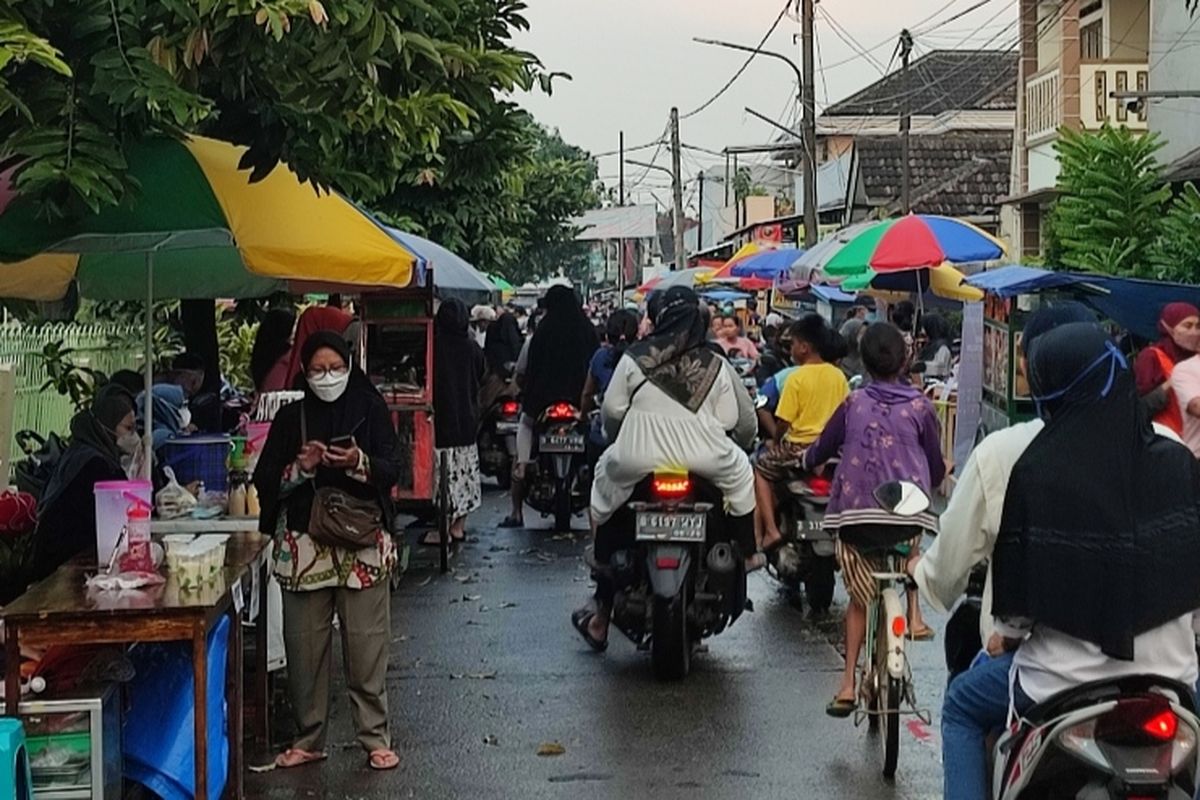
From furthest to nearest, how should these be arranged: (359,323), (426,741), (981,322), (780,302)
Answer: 1. (780,302)
2. (981,322)
3. (359,323)
4. (426,741)

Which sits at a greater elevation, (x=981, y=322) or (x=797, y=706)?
(x=981, y=322)

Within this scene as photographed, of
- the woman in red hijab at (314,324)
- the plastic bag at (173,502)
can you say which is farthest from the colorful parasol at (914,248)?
the plastic bag at (173,502)

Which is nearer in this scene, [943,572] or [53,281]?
[943,572]

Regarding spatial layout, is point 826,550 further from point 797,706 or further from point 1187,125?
point 1187,125

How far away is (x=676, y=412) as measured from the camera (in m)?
8.38

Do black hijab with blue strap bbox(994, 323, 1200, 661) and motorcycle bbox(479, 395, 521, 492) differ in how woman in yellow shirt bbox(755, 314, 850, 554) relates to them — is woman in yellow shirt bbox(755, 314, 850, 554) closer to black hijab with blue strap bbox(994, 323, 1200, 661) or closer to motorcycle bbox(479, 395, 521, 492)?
black hijab with blue strap bbox(994, 323, 1200, 661)

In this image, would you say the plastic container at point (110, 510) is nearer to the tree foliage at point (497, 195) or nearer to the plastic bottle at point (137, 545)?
the plastic bottle at point (137, 545)

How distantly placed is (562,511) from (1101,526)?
10.3m

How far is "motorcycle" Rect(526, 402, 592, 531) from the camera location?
14.0 meters

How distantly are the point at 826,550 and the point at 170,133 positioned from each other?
488 centimetres

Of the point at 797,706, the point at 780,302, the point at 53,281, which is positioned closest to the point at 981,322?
the point at 797,706

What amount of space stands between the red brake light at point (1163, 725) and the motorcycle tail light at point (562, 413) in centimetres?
1002

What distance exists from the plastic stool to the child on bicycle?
11.8 feet

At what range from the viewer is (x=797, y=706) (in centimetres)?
823
